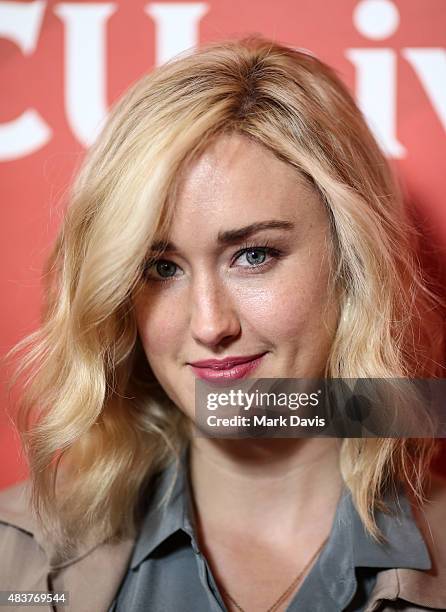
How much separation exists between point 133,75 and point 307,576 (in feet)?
3.68

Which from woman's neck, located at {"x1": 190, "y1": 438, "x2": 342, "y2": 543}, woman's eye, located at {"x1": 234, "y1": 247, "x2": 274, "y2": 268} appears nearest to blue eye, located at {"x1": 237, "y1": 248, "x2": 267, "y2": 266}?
woman's eye, located at {"x1": 234, "y1": 247, "x2": 274, "y2": 268}

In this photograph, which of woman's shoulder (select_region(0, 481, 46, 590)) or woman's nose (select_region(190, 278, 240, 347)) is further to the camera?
woman's shoulder (select_region(0, 481, 46, 590))

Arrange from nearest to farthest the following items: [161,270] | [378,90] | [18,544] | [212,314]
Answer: [212,314] < [161,270] < [18,544] < [378,90]

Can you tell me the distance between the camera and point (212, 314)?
4.09ft

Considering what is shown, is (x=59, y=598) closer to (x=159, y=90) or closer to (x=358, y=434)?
(x=358, y=434)

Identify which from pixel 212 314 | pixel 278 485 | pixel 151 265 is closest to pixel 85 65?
pixel 151 265

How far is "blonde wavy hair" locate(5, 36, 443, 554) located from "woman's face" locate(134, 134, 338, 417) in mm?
33

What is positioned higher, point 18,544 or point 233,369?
point 233,369

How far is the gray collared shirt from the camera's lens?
52.0 inches

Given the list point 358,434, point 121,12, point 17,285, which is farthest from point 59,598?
point 121,12

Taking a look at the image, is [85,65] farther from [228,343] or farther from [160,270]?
[228,343]

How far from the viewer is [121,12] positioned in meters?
1.72

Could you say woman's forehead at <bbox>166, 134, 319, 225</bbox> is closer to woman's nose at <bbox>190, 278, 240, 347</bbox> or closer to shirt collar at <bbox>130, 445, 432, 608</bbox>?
woman's nose at <bbox>190, 278, 240, 347</bbox>

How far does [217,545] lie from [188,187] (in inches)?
26.8
